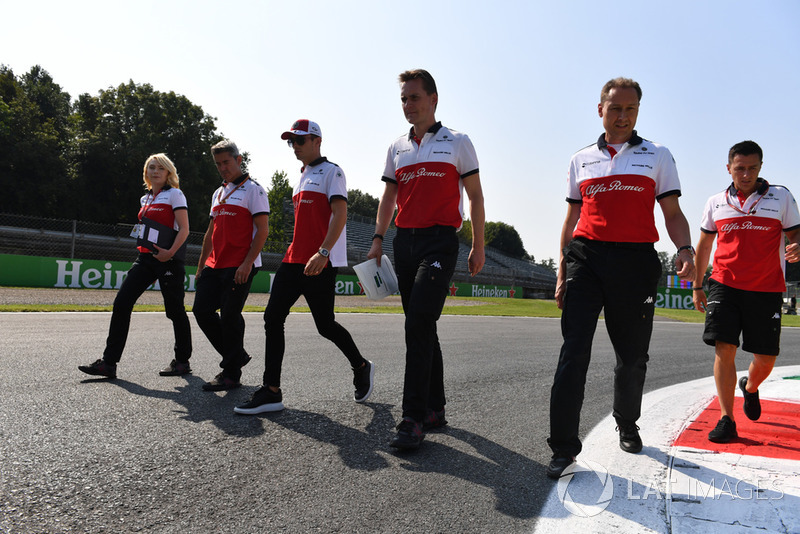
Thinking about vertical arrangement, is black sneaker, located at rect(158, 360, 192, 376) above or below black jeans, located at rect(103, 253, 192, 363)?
below

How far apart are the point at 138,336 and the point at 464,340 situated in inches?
186

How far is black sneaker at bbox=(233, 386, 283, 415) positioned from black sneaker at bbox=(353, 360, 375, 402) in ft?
1.94

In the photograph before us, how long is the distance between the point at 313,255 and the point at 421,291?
38.3 inches

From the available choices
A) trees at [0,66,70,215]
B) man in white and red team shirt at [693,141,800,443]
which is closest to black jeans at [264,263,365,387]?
man in white and red team shirt at [693,141,800,443]

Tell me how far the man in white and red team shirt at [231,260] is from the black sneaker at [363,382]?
1.02 m

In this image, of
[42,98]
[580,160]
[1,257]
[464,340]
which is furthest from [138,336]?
[42,98]

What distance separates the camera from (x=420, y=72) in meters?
3.40

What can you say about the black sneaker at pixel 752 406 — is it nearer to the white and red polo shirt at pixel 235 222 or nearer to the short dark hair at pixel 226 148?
the white and red polo shirt at pixel 235 222

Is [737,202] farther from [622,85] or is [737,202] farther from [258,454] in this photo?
[258,454]

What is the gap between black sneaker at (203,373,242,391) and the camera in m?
4.14

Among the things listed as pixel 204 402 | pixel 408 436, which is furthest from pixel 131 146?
pixel 408 436

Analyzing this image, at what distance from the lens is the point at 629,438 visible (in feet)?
9.68

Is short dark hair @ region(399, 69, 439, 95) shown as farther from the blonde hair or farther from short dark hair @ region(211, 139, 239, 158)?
the blonde hair

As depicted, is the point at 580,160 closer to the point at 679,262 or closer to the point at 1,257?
the point at 679,262
